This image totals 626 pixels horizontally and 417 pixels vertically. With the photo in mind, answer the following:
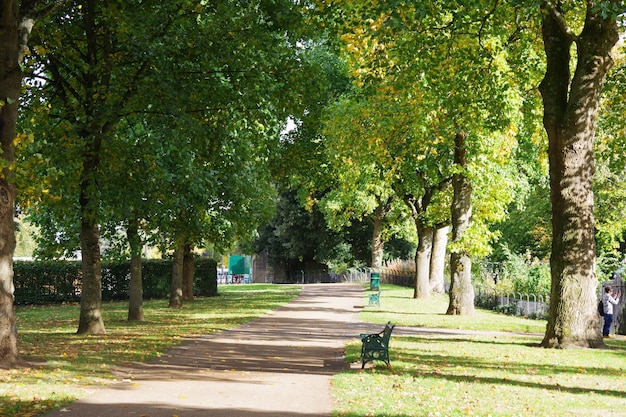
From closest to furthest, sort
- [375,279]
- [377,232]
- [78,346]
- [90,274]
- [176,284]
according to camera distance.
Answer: [78,346], [90,274], [176,284], [375,279], [377,232]

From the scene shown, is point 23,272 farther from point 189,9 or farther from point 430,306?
point 189,9

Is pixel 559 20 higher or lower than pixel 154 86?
higher

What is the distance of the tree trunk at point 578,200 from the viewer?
56.3 feet

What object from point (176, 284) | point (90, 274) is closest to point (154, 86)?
point (90, 274)

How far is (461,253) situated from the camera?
27.9m

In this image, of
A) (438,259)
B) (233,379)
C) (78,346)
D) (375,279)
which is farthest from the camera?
(375,279)

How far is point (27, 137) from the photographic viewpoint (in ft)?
41.7

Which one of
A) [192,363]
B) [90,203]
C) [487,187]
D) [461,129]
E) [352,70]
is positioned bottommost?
[192,363]

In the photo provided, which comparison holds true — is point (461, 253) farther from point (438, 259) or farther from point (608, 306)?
point (438, 259)

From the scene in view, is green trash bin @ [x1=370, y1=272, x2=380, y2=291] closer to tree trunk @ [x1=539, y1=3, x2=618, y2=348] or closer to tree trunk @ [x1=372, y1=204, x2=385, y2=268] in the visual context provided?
tree trunk @ [x1=372, y1=204, x2=385, y2=268]

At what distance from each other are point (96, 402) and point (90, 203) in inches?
312

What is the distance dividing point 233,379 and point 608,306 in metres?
13.2

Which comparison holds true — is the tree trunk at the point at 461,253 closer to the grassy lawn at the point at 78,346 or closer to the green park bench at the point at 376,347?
the grassy lawn at the point at 78,346

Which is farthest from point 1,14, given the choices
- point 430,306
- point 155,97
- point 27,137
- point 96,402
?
point 430,306
